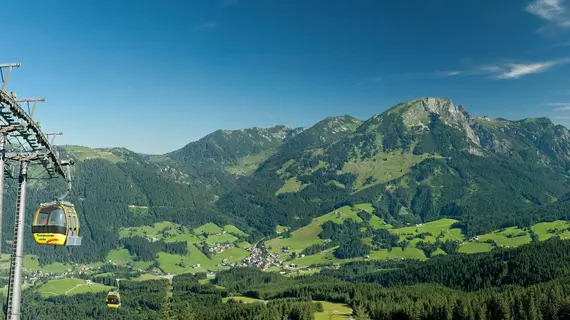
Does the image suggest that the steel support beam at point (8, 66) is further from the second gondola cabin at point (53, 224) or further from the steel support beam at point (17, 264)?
the second gondola cabin at point (53, 224)

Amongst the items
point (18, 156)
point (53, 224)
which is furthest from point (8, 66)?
point (53, 224)

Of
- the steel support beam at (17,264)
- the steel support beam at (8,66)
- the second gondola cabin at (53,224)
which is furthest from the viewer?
the second gondola cabin at (53,224)

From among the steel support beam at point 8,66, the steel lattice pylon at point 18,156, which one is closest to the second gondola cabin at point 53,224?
the steel lattice pylon at point 18,156

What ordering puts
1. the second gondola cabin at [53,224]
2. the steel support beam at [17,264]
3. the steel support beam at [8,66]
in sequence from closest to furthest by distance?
the steel support beam at [8,66] < the steel support beam at [17,264] < the second gondola cabin at [53,224]

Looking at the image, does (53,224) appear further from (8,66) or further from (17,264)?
(8,66)

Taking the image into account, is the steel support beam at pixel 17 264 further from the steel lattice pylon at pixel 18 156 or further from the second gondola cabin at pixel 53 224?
the second gondola cabin at pixel 53 224

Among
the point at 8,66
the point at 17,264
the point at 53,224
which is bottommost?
the point at 17,264

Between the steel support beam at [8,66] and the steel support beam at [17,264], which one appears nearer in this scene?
the steel support beam at [8,66]

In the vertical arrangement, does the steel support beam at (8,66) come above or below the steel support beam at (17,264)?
above

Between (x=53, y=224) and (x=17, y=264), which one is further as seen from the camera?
(x=53, y=224)

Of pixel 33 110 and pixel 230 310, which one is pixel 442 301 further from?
pixel 33 110
